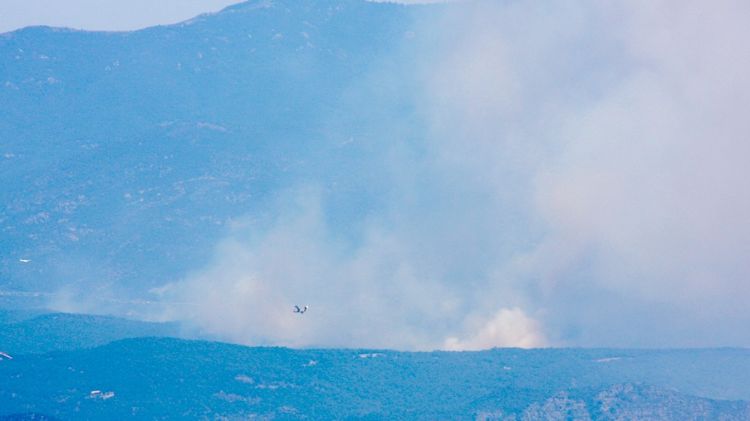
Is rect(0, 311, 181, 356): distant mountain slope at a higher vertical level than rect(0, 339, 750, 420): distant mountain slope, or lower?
higher

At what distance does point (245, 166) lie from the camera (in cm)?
19050

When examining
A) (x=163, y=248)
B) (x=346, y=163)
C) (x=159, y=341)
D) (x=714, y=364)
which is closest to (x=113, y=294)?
(x=163, y=248)

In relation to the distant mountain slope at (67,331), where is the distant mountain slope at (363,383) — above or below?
below

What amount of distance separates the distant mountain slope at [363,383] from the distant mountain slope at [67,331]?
52.1 feet

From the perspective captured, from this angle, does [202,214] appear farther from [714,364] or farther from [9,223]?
[714,364]

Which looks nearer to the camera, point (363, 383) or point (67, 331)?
point (363, 383)

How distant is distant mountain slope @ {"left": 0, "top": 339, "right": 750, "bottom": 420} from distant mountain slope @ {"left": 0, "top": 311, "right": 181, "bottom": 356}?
52.1ft

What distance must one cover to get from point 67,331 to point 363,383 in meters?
29.9

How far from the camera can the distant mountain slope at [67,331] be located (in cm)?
12862

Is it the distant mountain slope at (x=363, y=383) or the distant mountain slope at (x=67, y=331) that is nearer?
the distant mountain slope at (x=363, y=383)

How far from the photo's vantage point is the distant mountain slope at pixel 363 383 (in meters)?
101

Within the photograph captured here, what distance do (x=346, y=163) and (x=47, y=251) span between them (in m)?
35.4

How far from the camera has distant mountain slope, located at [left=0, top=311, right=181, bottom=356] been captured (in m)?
129

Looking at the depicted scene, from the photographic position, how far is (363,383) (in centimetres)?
11256
